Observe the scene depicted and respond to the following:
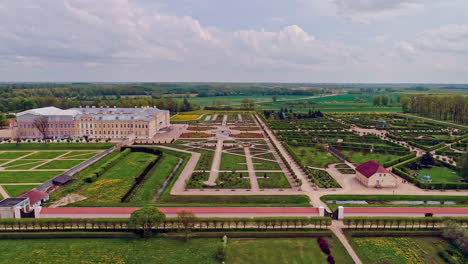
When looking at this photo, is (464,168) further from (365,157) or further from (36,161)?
(36,161)

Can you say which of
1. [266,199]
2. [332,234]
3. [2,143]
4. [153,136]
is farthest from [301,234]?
[2,143]

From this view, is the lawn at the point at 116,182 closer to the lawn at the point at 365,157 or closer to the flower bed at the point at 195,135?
the flower bed at the point at 195,135

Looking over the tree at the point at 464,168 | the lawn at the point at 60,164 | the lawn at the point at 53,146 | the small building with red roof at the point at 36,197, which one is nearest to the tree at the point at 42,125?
the lawn at the point at 53,146

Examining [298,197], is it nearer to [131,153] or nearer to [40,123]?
[131,153]

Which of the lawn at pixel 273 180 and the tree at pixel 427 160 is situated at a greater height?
the tree at pixel 427 160

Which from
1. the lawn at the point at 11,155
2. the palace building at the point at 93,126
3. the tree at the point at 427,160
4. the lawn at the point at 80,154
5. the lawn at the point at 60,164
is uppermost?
the palace building at the point at 93,126
